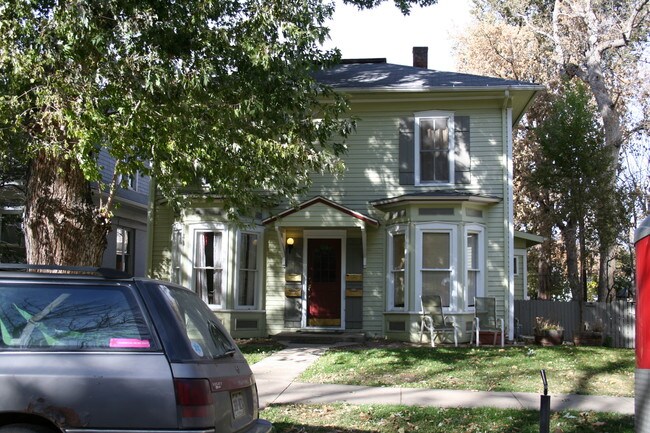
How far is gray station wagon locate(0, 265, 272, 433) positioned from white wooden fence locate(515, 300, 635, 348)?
1425cm

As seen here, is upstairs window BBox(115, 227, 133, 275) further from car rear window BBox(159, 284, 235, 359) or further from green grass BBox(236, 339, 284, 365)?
car rear window BBox(159, 284, 235, 359)

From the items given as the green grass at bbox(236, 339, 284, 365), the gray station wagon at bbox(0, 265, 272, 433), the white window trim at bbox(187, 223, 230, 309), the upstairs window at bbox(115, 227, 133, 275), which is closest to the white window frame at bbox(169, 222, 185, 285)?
the white window trim at bbox(187, 223, 230, 309)

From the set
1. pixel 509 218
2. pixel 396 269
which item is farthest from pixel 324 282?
pixel 509 218

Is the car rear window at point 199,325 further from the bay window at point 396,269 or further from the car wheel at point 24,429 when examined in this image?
the bay window at point 396,269

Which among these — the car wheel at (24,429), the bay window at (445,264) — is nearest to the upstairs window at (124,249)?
the bay window at (445,264)

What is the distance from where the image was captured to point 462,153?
1641 centimetres

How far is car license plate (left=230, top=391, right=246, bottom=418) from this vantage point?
15.1 feet

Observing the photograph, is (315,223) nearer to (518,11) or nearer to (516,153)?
(516,153)

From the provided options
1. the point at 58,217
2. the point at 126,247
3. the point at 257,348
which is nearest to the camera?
the point at 58,217

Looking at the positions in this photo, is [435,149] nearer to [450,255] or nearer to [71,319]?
[450,255]

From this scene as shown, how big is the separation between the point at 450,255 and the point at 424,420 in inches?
319

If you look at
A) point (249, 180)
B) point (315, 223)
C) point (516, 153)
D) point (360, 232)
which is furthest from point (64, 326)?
point (516, 153)

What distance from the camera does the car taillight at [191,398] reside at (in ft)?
13.6

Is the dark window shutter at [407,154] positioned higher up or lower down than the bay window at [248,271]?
higher up
